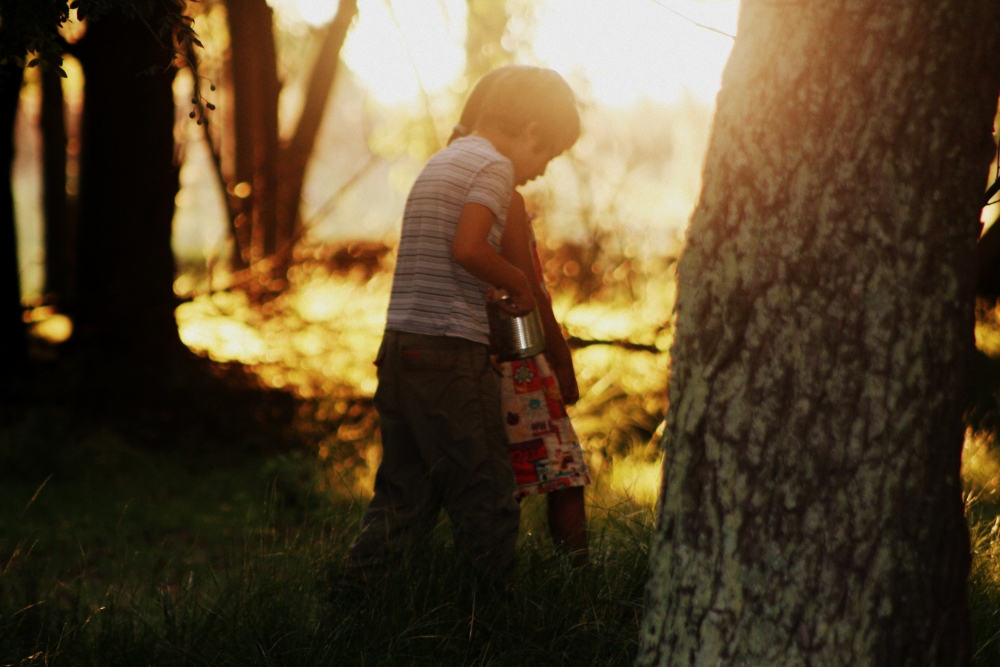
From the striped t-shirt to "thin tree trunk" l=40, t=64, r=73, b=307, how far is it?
9.13 metres

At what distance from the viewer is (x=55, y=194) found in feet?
38.1

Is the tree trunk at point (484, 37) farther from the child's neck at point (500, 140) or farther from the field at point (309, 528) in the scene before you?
the child's neck at point (500, 140)

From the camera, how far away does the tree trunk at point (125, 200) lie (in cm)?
675

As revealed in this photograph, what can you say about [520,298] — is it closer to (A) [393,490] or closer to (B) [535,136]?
(B) [535,136]

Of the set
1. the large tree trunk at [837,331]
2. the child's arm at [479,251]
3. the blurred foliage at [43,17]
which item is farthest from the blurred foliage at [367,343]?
the large tree trunk at [837,331]

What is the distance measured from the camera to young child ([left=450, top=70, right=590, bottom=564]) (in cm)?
304

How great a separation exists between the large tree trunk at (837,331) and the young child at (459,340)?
0.82 m

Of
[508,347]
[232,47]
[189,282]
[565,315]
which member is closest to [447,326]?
[508,347]

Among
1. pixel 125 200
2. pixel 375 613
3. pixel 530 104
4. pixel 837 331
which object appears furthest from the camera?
pixel 125 200

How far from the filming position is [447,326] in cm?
287

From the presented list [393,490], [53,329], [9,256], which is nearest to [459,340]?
[393,490]

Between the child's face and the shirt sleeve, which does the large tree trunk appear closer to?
the shirt sleeve

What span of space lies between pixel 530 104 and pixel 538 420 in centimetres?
96

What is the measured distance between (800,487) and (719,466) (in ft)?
0.57
